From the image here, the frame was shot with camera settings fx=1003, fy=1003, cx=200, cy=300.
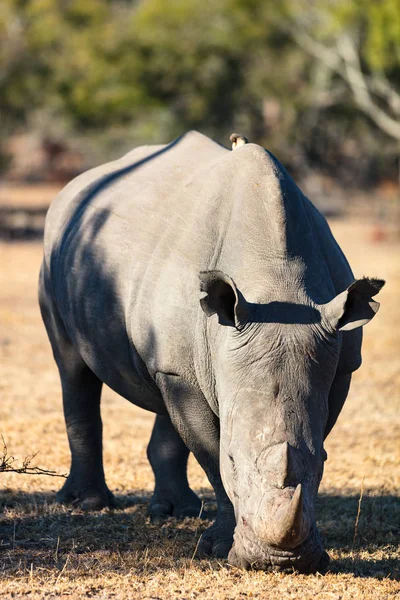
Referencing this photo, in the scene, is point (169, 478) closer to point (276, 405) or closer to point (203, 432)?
point (203, 432)

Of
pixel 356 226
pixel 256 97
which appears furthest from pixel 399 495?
pixel 256 97

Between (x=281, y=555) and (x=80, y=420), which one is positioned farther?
(x=80, y=420)

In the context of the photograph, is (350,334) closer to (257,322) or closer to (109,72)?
(257,322)

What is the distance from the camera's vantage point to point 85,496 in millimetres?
6645

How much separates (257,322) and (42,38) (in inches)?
1190

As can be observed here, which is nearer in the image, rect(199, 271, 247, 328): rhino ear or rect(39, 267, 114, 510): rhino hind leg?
rect(199, 271, 247, 328): rhino ear

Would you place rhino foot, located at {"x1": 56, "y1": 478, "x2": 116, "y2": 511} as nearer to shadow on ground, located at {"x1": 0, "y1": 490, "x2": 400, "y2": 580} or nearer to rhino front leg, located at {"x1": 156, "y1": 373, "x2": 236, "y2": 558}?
shadow on ground, located at {"x1": 0, "y1": 490, "x2": 400, "y2": 580}

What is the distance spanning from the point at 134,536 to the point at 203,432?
102 cm

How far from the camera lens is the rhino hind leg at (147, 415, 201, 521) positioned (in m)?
6.53

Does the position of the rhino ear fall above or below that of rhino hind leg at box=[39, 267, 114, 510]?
above

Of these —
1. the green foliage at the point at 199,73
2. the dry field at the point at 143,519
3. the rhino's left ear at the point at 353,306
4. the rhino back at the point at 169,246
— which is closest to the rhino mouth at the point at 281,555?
the dry field at the point at 143,519

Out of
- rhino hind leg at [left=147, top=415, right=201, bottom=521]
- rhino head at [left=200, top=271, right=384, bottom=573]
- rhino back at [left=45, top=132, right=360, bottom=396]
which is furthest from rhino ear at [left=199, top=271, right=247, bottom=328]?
rhino hind leg at [left=147, top=415, right=201, bottom=521]

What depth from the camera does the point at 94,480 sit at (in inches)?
266

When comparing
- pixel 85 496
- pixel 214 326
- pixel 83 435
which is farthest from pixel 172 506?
pixel 214 326
